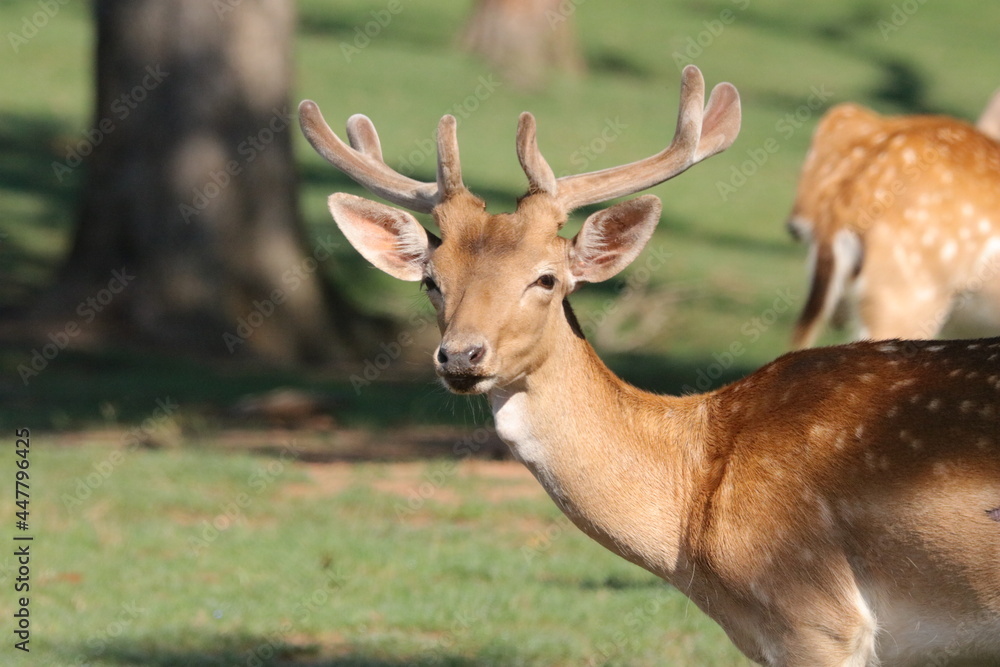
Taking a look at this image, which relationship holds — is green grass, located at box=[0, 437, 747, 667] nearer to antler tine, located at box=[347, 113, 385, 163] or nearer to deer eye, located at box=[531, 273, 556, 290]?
deer eye, located at box=[531, 273, 556, 290]

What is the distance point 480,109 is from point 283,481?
19.6 m

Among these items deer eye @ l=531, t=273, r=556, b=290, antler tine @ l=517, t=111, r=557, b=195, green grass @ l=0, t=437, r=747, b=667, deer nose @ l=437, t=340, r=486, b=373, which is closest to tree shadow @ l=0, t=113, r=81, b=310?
green grass @ l=0, t=437, r=747, b=667

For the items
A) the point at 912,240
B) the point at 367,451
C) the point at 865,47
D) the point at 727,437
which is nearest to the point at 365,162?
the point at 727,437

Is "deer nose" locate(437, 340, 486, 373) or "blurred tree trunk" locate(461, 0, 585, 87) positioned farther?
"blurred tree trunk" locate(461, 0, 585, 87)

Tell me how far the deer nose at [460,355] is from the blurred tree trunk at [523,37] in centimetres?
2586

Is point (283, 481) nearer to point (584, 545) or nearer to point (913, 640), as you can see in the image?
point (584, 545)

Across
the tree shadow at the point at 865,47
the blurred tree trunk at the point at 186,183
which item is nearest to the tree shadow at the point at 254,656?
the blurred tree trunk at the point at 186,183

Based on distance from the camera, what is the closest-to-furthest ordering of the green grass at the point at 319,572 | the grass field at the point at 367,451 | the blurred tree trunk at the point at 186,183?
the green grass at the point at 319,572 → the grass field at the point at 367,451 → the blurred tree trunk at the point at 186,183

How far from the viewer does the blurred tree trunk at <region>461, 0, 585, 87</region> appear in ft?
99.1

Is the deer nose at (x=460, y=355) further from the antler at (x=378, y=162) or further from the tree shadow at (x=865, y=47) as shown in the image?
the tree shadow at (x=865, y=47)

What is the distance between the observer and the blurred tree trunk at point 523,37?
3022 centimetres

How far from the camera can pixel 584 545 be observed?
8.38 meters

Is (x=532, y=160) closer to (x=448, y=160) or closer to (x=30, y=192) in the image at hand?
(x=448, y=160)

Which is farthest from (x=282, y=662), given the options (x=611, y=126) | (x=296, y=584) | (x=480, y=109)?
(x=480, y=109)
